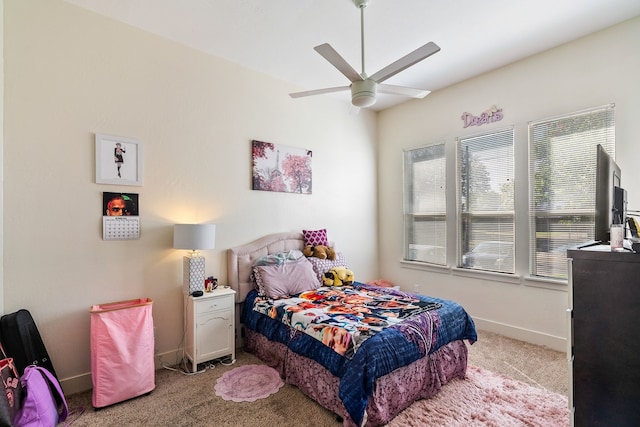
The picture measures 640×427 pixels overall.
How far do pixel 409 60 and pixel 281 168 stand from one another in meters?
2.02

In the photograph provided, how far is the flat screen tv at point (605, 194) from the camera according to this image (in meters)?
1.75

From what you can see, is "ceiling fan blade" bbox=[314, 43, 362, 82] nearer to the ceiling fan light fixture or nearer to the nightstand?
the ceiling fan light fixture

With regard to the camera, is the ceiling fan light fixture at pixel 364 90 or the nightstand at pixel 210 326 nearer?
the ceiling fan light fixture at pixel 364 90

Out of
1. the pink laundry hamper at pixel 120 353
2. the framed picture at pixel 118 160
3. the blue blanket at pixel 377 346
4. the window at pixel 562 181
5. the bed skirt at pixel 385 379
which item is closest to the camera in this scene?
the blue blanket at pixel 377 346

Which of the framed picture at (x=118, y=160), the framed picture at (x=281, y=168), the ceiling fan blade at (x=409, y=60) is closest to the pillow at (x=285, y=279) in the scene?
the framed picture at (x=281, y=168)

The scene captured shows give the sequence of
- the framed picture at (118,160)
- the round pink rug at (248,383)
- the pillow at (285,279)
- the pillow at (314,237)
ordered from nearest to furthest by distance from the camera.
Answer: the round pink rug at (248,383) < the framed picture at (118,160) < the pillow at (285,279) < the pillow at (314,237)

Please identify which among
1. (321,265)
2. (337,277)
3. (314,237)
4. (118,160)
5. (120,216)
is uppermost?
(118,160)

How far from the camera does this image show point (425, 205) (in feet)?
14.4

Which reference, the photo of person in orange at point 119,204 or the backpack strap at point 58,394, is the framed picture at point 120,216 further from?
the backpack strap at point 58,394

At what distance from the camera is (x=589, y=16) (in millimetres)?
2635

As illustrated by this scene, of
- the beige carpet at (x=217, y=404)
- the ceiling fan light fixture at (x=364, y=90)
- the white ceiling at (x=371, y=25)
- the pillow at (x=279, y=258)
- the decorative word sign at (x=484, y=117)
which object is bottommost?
the beige carpet at (x=217, y=404)

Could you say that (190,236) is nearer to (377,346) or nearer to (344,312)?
(344,312)

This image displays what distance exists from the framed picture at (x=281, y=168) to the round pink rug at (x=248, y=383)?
6.20ft

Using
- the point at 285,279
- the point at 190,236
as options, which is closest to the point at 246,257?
the point at 285,279
